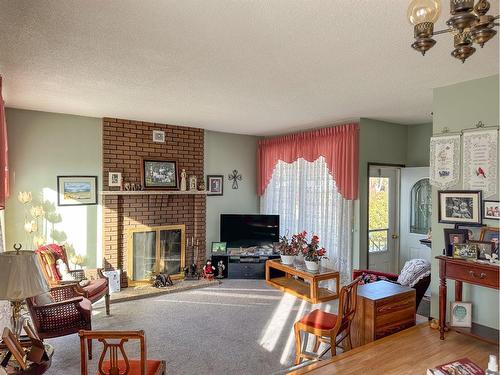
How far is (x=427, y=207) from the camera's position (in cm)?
519

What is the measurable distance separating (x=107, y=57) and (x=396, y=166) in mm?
4530

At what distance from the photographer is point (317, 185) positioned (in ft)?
18.9

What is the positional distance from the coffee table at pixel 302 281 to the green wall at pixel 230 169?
1.39 m

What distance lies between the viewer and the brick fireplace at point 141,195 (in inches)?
203

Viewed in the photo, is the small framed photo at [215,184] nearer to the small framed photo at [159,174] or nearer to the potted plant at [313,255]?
the small framed photo at [159,174]

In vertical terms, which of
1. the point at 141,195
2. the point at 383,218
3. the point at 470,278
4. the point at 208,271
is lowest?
the point at 208,271

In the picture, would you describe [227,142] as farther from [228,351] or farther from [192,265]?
[228,351]

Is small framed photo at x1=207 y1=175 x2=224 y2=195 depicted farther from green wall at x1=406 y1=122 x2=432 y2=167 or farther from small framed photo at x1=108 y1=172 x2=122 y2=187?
green wall at x1=406 y1=122 x2=432 y2=167

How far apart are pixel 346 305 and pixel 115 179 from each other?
156 inches

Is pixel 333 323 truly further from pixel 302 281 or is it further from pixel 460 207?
pixel 302 281

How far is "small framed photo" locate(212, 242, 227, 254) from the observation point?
239 inches

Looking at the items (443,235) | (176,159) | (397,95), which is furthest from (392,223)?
(176,159)

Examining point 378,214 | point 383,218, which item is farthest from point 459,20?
point 383,218

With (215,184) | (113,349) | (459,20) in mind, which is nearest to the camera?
(459,20)
